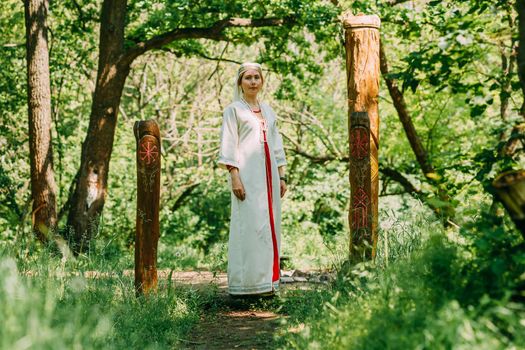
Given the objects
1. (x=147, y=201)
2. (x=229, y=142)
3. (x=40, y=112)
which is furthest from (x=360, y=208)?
(x=40, y=112)

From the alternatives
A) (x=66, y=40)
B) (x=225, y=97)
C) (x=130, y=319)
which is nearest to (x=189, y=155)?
(x=225, y=97)

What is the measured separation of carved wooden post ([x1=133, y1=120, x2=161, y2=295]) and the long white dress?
788mm

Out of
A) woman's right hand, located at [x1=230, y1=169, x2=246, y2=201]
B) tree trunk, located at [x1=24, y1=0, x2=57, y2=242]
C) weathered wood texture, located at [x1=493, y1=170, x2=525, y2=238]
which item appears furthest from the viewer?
tree trunk, located at [x1=24, y1=0, x2=57, y2=242]

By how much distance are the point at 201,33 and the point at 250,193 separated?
530 cm

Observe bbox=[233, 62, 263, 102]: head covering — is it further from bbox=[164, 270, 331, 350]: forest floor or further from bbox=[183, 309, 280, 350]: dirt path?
bbox=[183, 309, 280, 350]: dirt path

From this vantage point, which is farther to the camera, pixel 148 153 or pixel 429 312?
pixel 148 153

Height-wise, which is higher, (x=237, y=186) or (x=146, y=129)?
(x=146, y=129)

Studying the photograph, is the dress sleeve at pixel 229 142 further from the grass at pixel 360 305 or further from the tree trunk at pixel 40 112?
the tree trunk at pixel 40 112

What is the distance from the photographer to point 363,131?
592cm

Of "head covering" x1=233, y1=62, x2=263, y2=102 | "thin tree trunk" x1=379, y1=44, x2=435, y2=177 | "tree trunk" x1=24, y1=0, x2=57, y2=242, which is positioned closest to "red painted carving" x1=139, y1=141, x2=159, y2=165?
"head covering" x1=233, y1=62, x2=263, y2=102

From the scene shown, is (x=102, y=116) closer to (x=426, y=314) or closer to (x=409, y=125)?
(x=409, y=125)

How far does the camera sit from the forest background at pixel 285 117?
721cm

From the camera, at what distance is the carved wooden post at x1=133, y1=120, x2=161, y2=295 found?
6.33m

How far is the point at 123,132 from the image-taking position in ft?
57.9
